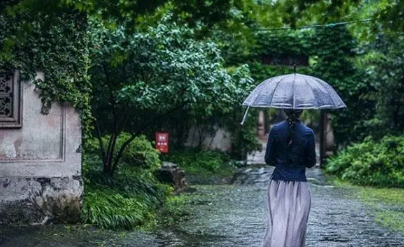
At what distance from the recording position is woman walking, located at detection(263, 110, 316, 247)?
8.84 metres

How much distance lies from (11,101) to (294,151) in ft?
15.0

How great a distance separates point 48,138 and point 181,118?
15.0 m

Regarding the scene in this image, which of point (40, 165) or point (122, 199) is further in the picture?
point (122, 199)

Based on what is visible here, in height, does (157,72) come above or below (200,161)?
A: above

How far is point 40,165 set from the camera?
A: 456 inches

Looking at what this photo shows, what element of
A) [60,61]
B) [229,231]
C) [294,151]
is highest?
[60,61]

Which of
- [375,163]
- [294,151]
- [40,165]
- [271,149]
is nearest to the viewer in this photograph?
[294,151]

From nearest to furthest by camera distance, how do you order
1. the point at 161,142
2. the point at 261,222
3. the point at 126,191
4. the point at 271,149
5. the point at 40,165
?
the point at 271,149
the point at 40,165
the point at 261,222
the point at 126,191
the point at 161,142

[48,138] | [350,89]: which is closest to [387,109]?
[350,89]

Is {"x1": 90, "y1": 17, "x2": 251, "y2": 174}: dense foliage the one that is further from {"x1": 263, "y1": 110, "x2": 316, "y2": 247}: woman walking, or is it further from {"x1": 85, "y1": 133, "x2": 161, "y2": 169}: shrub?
{"x1": 263, "y1": 110, "x2": 316, "y2": 247}: woman walking

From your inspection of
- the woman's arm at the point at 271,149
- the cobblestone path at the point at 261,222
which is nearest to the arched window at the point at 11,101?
the cobblestone path at the point at 261,222

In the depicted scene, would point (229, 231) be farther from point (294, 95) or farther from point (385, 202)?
point (385, 202)

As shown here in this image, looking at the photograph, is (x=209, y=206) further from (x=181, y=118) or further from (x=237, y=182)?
(x=181, y=118)

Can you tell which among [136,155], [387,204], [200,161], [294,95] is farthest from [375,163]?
[294,95]
